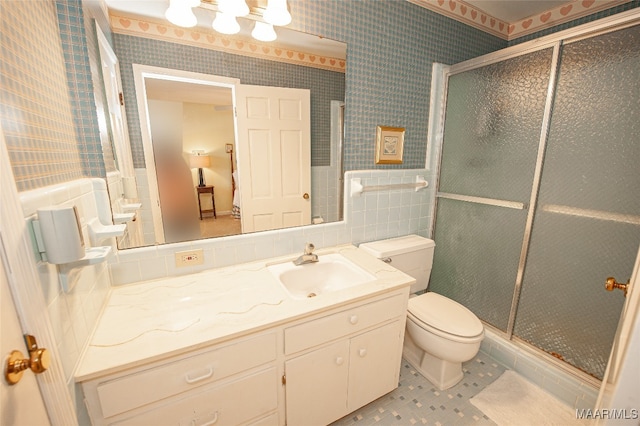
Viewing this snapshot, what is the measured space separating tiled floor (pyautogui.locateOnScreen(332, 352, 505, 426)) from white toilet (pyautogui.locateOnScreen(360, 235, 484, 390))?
6 cm

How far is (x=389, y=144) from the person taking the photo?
1.75m

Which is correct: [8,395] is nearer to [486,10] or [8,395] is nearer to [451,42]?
[451,42]

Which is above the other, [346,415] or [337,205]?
[337,205]

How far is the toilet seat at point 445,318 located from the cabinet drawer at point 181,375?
3.07 feet

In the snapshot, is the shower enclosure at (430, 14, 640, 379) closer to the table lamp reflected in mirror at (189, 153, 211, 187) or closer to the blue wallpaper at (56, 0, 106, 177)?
the table lamp reflected in mirror at (189, 153, 211, 187)

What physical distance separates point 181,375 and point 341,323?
2.03 ft

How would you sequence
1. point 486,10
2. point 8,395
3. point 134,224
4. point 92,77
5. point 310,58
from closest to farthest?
point 8,395, point 92,77, point 134,224, point 310,58, point 486,10

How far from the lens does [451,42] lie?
1.89 meters

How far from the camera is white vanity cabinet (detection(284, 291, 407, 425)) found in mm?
1081

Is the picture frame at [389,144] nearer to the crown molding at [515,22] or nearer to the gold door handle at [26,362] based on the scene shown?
the crown molding at [515,22]

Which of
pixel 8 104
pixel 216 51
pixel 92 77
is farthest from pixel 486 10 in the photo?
pixel 8 104

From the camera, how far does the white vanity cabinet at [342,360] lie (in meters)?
1.08

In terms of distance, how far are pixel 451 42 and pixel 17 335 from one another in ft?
8.37

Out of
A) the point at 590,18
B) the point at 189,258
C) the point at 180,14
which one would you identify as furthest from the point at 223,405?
the point at 590,18
